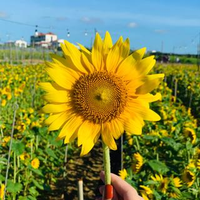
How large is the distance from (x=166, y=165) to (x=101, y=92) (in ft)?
9.07

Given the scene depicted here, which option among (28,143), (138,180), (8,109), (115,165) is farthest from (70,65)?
(8,109)

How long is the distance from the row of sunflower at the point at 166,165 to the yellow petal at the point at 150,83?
1.57 m

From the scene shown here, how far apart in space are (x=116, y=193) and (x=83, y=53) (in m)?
0.46

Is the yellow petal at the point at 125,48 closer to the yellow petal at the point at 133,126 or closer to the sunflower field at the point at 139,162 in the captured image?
the yellow petal at the point at 133,126

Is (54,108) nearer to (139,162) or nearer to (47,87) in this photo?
(47,87)

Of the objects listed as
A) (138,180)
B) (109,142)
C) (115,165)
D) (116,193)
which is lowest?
(115,165)

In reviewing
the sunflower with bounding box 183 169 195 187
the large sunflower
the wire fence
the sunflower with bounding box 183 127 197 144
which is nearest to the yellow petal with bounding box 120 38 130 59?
the large sunflower

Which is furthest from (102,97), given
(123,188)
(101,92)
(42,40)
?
(42,40)

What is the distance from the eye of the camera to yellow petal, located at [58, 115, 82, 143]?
0.95 m

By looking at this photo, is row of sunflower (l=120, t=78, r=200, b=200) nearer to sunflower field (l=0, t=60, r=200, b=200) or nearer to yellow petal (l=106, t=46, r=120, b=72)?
sunflower field (l=0, t=60, r=200, b=200)

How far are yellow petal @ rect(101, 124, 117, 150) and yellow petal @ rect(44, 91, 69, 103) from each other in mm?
121

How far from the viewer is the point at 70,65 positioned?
95 centimetres

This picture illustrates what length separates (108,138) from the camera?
35.4 inches

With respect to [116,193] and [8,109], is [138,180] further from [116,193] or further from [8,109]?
[8,109]
